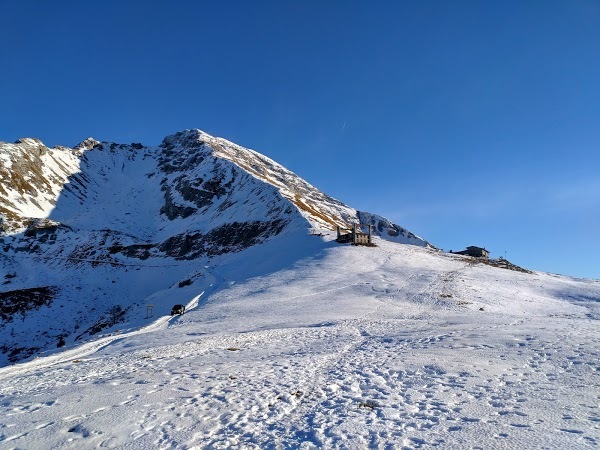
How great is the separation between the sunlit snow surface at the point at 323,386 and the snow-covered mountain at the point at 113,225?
1042 inches

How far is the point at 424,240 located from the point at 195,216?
7853cm

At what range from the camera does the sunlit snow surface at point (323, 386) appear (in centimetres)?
882

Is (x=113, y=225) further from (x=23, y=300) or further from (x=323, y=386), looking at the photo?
(x=323, y=386)

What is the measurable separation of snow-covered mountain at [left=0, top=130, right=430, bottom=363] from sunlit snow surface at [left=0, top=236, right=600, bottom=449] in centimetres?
2647

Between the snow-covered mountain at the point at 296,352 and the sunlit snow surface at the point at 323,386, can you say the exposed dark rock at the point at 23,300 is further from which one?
the sunlit snow surface at the point at 323,386

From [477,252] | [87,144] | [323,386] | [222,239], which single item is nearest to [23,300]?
[222,239]

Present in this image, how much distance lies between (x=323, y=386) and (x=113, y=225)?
116m

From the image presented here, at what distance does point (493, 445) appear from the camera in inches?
317

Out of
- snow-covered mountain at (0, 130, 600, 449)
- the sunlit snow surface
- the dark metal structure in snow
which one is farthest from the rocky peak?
the sunlit snow surface

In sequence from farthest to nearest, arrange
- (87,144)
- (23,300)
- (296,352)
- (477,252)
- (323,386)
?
1. (87,144)
2. (477,252)
3. (23,300)
4. (296,352)
5. (323,386)

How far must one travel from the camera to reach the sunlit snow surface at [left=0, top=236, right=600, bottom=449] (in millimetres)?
8820

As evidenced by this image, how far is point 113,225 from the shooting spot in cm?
11419

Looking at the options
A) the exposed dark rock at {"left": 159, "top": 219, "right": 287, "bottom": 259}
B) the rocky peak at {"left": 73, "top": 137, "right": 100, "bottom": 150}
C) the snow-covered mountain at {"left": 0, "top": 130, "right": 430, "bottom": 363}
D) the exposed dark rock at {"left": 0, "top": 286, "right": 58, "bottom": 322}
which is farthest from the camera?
the rocky peak at {"left": 73, "top": 137, "right": 100, "bottom": 150}

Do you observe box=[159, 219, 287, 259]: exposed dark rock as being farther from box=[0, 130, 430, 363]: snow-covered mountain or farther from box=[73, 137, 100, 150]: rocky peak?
box=[73, 137, 100, 150]: rocky peak
